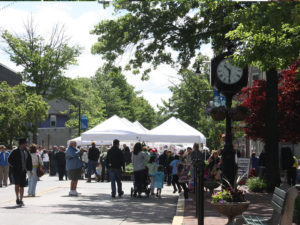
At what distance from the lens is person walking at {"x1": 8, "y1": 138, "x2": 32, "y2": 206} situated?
50.8ft

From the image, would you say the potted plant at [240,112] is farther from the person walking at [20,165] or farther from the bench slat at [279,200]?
the bench slat at [279,200]

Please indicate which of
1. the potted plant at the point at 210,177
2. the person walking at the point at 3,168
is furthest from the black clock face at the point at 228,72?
the person walking at the point at 3,168

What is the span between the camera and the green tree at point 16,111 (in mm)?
41094

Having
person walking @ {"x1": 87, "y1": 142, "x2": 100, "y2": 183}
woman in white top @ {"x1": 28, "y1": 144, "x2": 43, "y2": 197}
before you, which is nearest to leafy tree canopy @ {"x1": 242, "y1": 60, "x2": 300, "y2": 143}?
person walking @ {"x1": 87, "y1": 142, "x2": 100, "y2": 183}

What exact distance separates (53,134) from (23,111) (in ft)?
135

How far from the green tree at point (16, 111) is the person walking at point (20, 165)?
990 inches

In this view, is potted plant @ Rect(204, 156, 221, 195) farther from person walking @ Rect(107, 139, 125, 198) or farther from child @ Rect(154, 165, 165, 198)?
person walking @ Rect(107, 139, 125, 198)

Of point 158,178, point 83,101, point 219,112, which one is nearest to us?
point 219,112

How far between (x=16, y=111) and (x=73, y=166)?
80.4 feet

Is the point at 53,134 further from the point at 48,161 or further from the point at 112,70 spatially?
the point at 112,70

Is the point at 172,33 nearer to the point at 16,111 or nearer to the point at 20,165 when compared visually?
the point at 20,165

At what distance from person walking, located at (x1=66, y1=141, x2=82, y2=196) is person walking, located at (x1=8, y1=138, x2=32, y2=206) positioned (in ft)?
9.95

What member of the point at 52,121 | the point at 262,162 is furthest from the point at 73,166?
the point at 52,121

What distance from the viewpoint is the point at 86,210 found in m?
14.7
